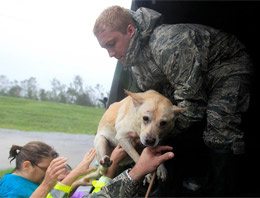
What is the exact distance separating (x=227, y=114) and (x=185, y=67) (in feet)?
1.42

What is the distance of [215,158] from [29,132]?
2.20 meters

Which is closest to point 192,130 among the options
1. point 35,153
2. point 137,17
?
point 137,17

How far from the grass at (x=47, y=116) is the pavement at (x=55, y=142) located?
88mm

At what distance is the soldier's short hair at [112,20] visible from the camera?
1731mm

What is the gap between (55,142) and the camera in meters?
3.24

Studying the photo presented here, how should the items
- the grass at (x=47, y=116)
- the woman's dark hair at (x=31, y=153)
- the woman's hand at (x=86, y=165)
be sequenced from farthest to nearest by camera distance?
the grass at (x=47, y=116) < the woman's dark hair at (x=31, y=153) < the woman's hand at (x=86, y=165)

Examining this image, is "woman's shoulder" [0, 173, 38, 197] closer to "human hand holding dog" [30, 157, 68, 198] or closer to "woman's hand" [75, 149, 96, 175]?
"human hand holding dog" [30, 157, 68, 198]

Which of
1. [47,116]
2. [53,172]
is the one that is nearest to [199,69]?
[53,172]

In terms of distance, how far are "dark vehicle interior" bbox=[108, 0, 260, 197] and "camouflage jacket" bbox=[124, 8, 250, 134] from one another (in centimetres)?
68

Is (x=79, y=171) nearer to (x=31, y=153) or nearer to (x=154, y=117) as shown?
(x=31, y=153)

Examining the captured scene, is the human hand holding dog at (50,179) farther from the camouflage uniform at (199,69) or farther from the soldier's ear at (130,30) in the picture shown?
the soldier's ear at (130,30)

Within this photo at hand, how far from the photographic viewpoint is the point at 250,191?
244cm

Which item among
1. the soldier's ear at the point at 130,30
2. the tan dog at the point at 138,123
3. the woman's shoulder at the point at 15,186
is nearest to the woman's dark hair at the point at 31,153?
the woman's shoulder at the point at 15,186

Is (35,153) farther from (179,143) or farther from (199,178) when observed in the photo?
(199,178)
